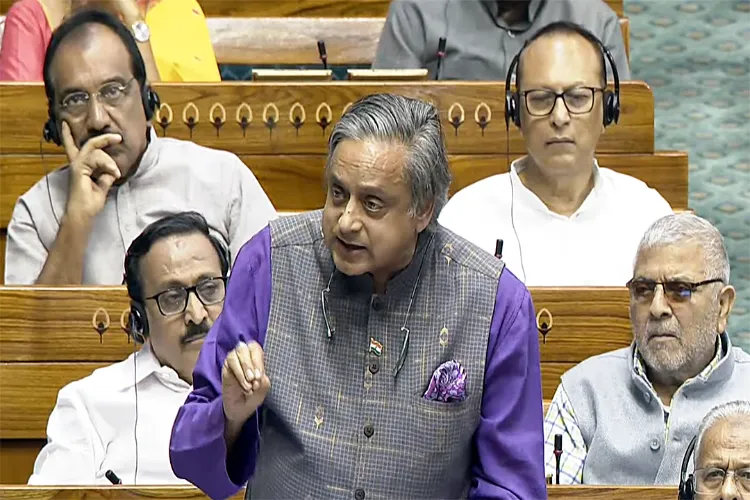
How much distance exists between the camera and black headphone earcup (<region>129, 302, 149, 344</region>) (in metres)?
1.74

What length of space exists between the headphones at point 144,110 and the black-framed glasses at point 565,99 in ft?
1.53

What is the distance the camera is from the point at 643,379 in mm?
1757

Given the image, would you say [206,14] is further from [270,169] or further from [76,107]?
[76,107]

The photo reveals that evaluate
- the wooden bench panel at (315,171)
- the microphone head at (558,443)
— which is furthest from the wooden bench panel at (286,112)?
the microphone head at (558,443)

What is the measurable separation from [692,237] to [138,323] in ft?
2.00

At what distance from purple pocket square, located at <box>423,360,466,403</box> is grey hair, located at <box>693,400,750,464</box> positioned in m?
0.36

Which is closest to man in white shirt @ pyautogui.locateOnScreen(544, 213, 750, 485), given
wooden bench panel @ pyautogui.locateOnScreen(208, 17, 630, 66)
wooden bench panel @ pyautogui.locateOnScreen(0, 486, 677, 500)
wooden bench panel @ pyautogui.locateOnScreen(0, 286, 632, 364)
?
wooden bench panel @ pyautogui.locateOnScreen(0, 286, 632, 364)

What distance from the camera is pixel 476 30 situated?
2398 mm

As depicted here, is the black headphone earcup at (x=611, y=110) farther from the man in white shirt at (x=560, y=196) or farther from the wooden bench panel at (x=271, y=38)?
the wooden bench panel at (x=271, y=38)

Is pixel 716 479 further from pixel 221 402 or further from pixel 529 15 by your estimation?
pixel 529 15

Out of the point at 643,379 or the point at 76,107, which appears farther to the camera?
the point at 76,107

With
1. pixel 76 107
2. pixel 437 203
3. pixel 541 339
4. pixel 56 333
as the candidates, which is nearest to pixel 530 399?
pixel 437 203

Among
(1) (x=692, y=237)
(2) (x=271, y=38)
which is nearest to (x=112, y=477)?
(1) (x=692, y=237)

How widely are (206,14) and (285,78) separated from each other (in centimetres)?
53
